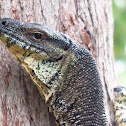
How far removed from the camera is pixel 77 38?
2916 mm

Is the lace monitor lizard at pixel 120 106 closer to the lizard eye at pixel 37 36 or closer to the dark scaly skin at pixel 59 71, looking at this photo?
the dark scaly skin at pixel 59 71

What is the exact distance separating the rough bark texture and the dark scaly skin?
0.21 meters

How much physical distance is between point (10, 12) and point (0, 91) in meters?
0.89

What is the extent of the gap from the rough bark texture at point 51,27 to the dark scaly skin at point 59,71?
205 millimetres

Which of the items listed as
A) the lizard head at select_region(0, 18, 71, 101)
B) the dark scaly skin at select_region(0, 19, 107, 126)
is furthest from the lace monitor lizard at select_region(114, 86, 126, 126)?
the lizard head at select_region(0, 18, 71, 101)

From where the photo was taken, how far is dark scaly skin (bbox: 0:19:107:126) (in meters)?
2.17

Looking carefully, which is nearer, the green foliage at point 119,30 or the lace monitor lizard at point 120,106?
the lace monitor lizard at point 120,106

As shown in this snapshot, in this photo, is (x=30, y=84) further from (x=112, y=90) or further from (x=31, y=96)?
(x=112, y=90)

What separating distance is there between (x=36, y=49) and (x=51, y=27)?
70 centimetres

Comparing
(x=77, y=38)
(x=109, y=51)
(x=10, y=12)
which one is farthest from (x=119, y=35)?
(x=10, y=12)

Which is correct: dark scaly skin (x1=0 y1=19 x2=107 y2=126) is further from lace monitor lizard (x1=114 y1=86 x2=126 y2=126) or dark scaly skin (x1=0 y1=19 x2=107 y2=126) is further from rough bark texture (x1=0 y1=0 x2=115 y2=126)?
lace monitor lizard (x1=114 y1=86 x2=126 y2=126)

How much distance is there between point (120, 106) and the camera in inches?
123

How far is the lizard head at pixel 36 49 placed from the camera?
84.2 inches

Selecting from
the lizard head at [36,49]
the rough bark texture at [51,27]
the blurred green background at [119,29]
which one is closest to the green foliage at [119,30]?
the blurred green background at [119,29]
